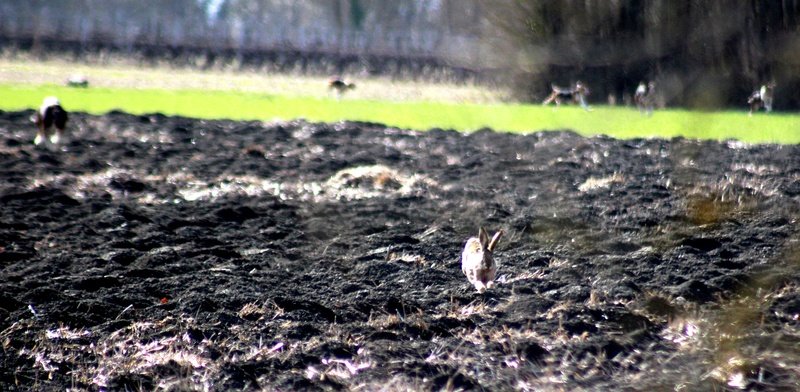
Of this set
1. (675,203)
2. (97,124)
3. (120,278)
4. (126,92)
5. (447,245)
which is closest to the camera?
(120,278)

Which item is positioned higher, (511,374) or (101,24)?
(101,24)

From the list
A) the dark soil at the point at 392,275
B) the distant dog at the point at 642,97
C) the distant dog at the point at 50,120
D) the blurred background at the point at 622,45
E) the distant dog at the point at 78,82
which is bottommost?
the dark soil at the point at 392,275

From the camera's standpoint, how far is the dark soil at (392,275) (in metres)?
3.16

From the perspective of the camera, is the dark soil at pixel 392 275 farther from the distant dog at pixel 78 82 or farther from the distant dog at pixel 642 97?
the distant dog at pixel 78 82

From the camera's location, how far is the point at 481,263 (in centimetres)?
394

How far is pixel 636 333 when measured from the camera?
3549 millimetres

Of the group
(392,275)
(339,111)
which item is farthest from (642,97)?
(339,111)

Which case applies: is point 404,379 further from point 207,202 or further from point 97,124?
point 97,124

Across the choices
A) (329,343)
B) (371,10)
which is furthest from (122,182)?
(371,10)

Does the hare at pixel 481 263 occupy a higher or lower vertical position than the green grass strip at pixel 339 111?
lower

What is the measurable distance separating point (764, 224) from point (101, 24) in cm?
3164

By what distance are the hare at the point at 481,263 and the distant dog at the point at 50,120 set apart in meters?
5.35

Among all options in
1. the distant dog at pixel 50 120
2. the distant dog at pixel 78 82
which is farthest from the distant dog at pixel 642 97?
the distant dog at pixel 78 82

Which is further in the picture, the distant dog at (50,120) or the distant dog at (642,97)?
the distant dog at (50,120)
